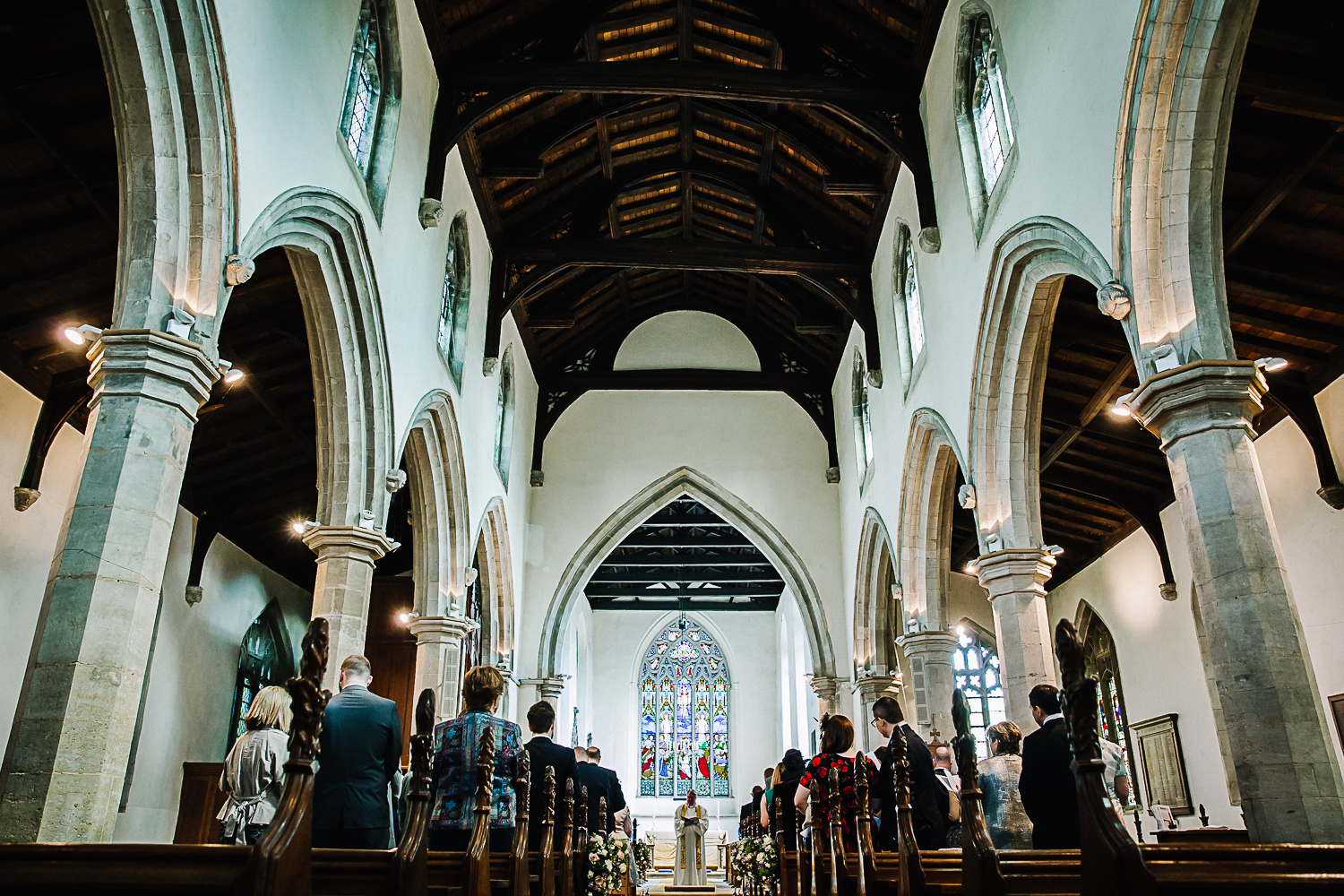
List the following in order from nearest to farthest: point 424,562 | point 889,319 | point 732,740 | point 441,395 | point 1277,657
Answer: point 1277,657 < point 441,395 < point 424,562 < point 889,319 < point 732,740

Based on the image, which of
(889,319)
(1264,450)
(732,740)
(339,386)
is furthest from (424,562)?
(732,740)

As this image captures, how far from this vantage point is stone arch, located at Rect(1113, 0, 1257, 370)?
208 inches

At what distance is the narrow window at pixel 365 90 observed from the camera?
303 inches

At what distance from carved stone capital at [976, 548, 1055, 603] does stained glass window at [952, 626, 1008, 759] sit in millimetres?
9802

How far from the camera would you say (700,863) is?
1538 cm

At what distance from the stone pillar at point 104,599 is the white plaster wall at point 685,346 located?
11.0 metres

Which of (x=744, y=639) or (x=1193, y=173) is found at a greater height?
(x=744, y=639)

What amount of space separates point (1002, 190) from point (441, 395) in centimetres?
550

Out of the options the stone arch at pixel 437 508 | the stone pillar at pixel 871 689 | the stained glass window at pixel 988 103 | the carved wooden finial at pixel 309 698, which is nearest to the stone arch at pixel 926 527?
the stone pillar at pixel 871 689

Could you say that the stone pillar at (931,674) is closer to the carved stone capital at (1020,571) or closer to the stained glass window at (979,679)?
the carved stone capital at (1020,571)

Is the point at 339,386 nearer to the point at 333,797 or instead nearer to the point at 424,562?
the point at 424,562

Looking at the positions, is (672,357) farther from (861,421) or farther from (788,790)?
(788,790)

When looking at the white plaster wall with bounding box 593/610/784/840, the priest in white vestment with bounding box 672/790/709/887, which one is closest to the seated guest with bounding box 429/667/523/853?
the priest in white vestment with bounding box 672/790/709/887

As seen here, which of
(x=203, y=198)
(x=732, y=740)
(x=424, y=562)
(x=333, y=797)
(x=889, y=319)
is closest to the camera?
(x=333, y=797)
